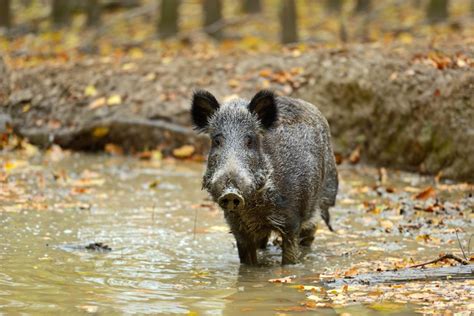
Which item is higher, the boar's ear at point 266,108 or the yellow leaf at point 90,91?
the boar's ear at point 266,108

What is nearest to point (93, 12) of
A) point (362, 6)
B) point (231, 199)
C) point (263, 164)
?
point (362, 6)

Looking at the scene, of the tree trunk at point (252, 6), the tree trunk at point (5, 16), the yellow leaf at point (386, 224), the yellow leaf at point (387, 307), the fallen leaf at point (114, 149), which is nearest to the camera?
the yellow leaf at point (387, 307)

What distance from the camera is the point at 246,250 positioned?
27.6 feet

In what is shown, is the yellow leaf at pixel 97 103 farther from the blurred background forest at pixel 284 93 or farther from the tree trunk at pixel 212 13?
the tree trunk at pixel 212 13

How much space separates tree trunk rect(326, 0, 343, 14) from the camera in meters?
32.6

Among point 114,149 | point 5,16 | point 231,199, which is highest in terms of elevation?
point 5,16

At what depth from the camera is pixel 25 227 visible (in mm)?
9773

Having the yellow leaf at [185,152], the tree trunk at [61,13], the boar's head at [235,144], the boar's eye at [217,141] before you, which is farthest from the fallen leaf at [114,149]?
the tree trunk at [61,13]

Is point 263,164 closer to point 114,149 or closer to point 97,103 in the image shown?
point 114,149

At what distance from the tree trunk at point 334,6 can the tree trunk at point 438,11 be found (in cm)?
519

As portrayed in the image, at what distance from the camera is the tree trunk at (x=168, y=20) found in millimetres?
26781

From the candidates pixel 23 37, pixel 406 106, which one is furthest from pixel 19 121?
pixel 23 37

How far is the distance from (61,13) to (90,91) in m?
14.4

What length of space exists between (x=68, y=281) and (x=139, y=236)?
242cm
